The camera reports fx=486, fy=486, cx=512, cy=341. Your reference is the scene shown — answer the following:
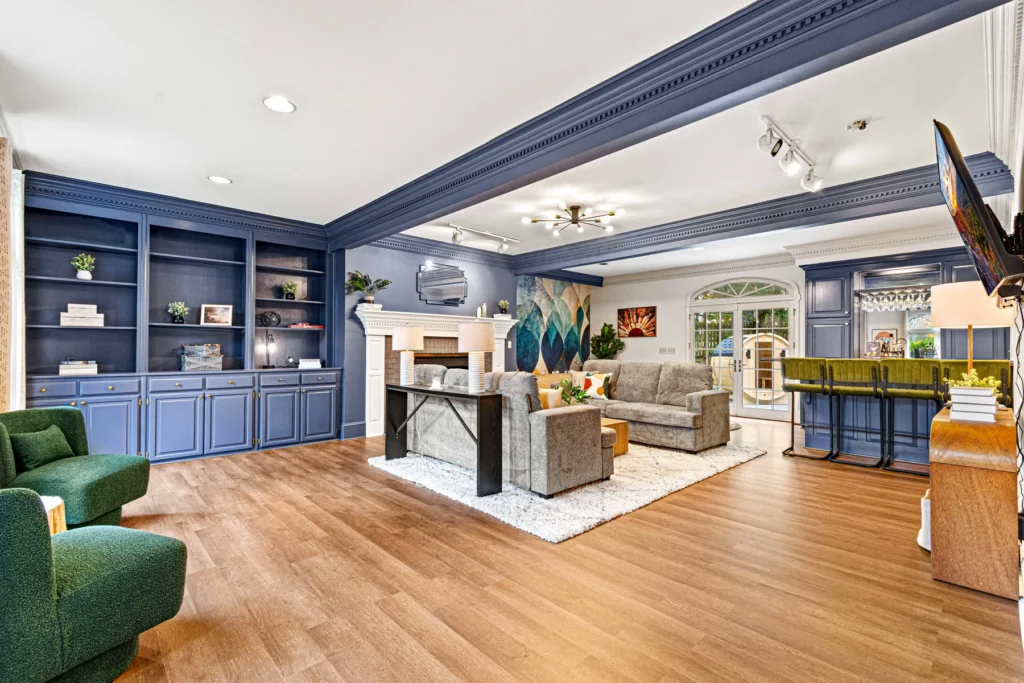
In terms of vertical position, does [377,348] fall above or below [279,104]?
below

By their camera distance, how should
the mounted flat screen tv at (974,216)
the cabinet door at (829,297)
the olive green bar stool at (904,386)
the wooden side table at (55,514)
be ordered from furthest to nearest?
the cabinet door at (829,297), the olive green bar stool at (904,386), the wooden side table at (55,514), the mounted flat screen tv at (974,216)

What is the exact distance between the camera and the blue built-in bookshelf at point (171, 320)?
457 cm

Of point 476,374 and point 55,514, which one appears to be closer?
point 55,514

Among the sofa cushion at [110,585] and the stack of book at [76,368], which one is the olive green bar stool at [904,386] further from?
the stack of book at [76,368]

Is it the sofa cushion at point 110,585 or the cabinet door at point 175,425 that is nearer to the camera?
the sofa cushion at point 110,585

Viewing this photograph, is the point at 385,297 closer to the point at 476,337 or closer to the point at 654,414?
the point at 476,337

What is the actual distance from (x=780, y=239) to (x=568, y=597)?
6.03 metres

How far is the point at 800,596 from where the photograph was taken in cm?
231

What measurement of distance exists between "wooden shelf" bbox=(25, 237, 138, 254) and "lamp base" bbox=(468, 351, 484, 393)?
3.75 meters

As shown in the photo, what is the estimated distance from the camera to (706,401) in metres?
5.38

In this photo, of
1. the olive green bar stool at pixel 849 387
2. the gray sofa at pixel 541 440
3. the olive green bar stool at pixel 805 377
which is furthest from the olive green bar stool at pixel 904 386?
the gray sofa at pixel 541 440

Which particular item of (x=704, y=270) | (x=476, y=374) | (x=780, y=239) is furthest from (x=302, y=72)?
(x=704, y=270)

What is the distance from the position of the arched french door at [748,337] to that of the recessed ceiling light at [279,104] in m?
6.75

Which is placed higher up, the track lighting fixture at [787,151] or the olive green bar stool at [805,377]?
the track lighting fixture at [787,151]
